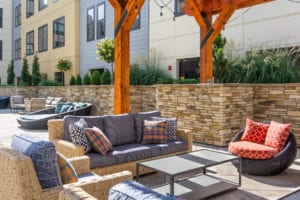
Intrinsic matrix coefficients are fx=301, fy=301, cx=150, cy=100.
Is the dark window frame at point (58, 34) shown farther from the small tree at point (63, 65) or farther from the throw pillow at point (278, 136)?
the throw pillow at point (278, 136)

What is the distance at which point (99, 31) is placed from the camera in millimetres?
14219

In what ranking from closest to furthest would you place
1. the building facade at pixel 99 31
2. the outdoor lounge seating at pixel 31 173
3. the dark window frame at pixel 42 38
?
the outdoor lounge seating at pixel 31 173, the building facade at pixel 99 31, the dark window frame at pixel 42 38

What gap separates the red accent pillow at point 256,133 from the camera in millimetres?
4926

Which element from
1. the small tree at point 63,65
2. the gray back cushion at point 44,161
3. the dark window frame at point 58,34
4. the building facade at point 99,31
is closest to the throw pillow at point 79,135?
the gray back cushion at point 44,161

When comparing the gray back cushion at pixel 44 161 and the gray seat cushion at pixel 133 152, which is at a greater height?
the gray back cushion at pixel 44 161

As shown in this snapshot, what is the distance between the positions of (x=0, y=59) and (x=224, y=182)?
2318cm

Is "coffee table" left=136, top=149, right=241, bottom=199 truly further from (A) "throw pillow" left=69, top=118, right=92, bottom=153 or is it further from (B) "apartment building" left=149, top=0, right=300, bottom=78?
(B) "apartment building" left=149, top=0, right=300, bottom=78

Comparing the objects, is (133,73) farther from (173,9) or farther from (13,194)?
(13,194)

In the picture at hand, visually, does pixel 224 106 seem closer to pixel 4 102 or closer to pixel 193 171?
pixel 193 171

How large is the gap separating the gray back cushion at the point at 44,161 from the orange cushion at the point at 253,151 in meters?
3.01

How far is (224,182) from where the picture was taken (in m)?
4.03

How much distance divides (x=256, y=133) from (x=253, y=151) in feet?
1.92

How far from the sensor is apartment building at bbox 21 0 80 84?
15586 mm

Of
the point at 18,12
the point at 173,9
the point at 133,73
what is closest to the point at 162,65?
the point at 133,73
